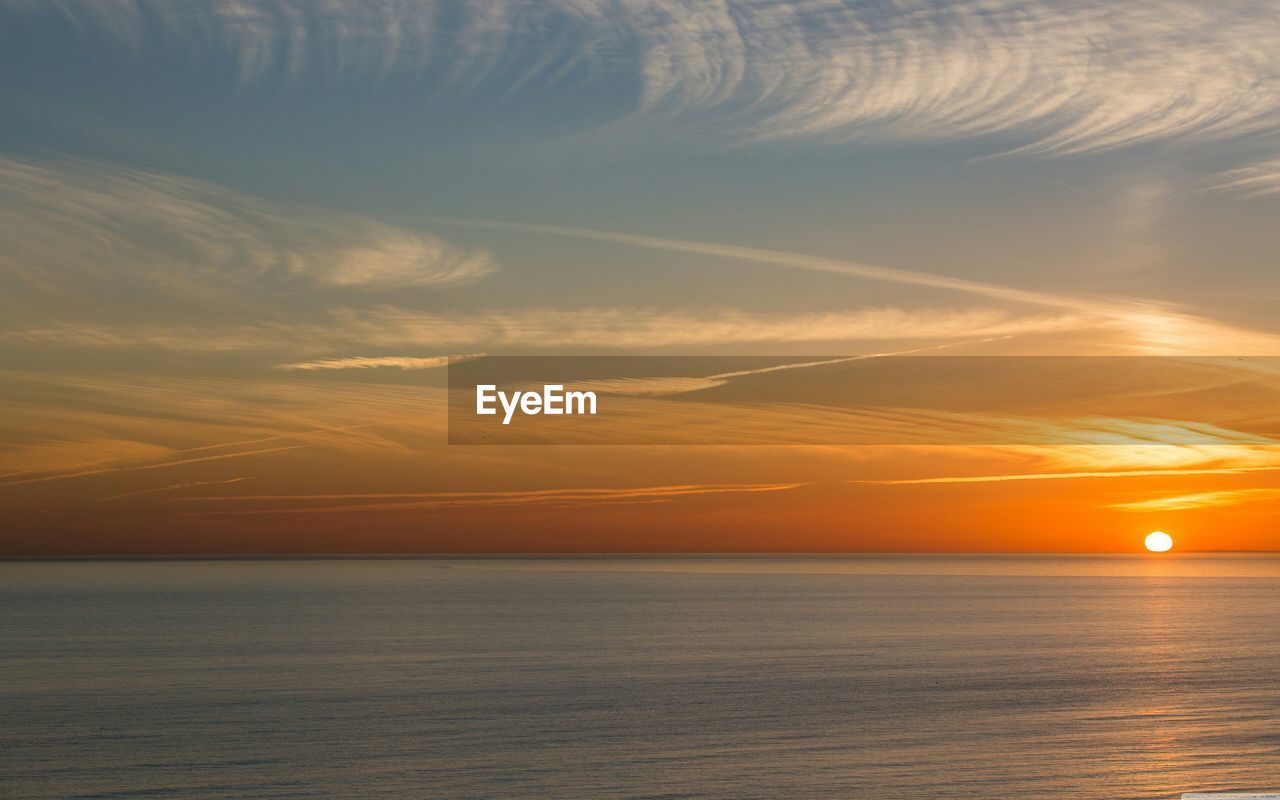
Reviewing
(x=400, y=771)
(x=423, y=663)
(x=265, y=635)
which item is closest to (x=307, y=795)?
(x=400, y=771)

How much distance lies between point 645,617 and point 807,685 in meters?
41.6

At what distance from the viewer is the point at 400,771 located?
2209 cm

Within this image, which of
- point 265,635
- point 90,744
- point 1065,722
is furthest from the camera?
point 265,635

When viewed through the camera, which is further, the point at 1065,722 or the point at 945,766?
the point at 1065,722

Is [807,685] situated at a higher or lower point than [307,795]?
lower

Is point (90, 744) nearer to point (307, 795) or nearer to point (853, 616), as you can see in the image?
point (307, 795)

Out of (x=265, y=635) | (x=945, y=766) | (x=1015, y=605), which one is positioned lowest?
(x=1015, y=605)

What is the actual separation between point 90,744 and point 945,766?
56.1 feet

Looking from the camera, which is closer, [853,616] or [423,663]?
[423,663]

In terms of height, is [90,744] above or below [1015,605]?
above

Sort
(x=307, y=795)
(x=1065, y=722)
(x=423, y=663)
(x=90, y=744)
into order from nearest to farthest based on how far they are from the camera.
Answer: (x=307, y=795)
(x=90, y=744)
(x=1065, y=722)
(x=423, y=663)

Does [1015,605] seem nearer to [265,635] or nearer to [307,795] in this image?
[265,635]

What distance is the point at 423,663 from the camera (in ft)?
138

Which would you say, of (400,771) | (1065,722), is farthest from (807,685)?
(400,771)
